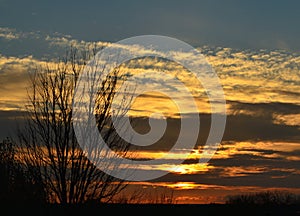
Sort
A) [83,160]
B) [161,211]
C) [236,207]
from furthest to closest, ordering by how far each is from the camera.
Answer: [236,207] < [161,211] < [83,160]

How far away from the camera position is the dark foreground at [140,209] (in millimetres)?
23031

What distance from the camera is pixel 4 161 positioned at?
35031mm

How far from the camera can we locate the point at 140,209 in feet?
92.5

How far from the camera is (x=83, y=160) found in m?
23.2

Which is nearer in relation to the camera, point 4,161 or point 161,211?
point 161,211

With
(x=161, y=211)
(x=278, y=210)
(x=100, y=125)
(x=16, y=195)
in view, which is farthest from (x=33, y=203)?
(x=278, y=210)

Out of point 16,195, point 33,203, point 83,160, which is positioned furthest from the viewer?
point 16,195

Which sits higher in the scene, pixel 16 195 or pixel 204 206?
pixel 16 195

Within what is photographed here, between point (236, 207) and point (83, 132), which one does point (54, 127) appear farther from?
point (236, 207)

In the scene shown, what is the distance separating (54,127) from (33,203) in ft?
11.3

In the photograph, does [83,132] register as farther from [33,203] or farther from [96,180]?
[33,203]

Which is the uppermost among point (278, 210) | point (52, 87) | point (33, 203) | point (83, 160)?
point (52, 87)

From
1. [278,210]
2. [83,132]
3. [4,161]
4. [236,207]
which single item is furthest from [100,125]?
[278,210]

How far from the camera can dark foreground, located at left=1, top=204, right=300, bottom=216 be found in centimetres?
2303
